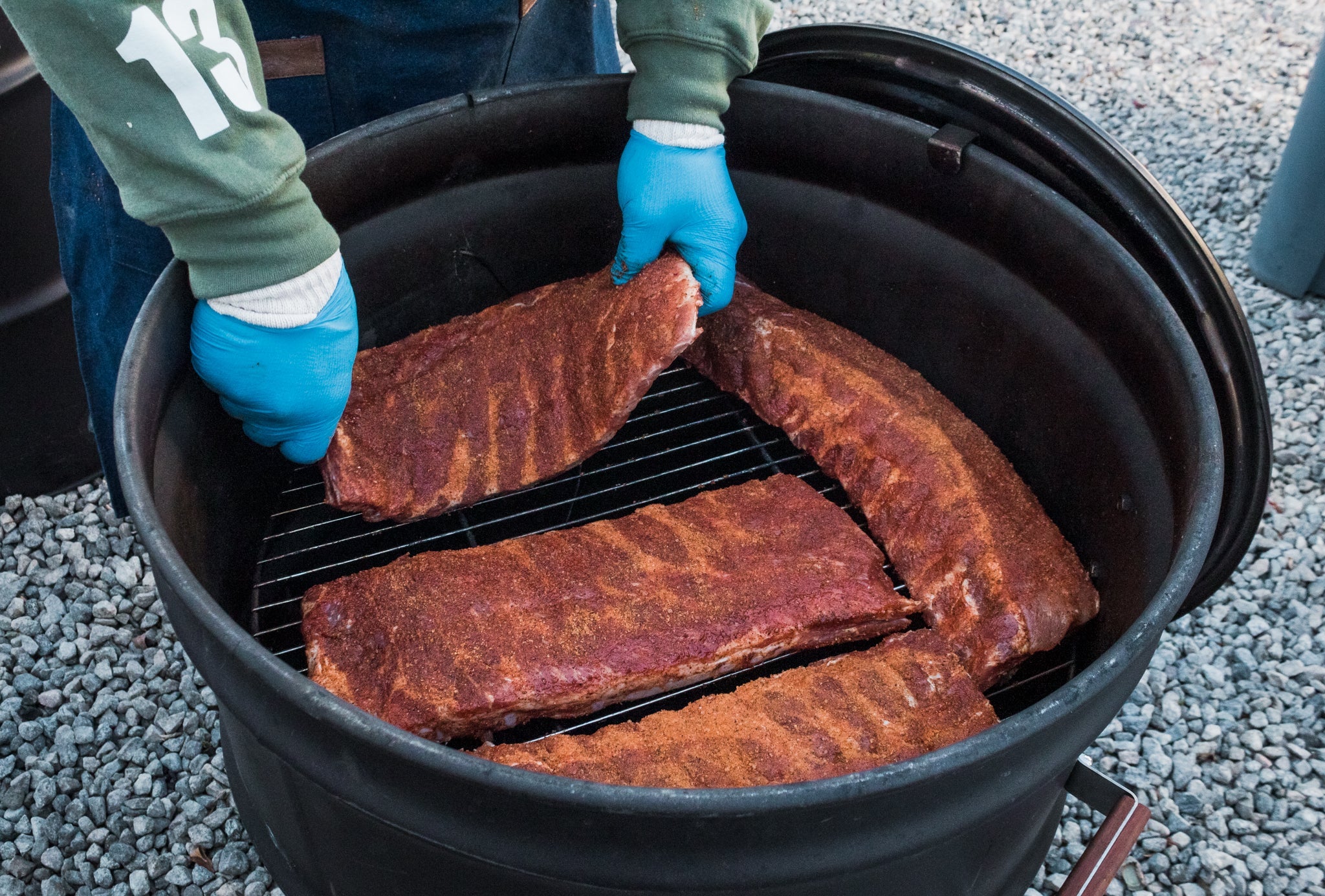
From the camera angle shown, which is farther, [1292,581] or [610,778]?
[1292,581]

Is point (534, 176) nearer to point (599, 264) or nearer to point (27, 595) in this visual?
point (599, 264)

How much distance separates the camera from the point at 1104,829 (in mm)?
1979

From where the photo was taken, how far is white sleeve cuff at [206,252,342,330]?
205 cm

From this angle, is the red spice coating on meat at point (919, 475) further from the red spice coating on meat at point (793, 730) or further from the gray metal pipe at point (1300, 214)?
the gray metal pipe at point (1300, 214)

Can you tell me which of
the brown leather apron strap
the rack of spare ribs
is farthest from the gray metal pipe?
the brown leather apron strap

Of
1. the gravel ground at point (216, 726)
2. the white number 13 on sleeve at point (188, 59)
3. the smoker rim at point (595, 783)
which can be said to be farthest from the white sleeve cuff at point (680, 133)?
the gravel ground at point (216, 726)

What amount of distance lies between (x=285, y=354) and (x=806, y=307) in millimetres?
1443

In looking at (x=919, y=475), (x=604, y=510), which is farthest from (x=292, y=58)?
(x=919, y=475)

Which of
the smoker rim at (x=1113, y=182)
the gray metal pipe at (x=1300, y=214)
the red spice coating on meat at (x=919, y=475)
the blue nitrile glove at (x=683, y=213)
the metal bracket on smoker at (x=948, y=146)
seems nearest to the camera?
the smoker rim at (x=1113, y=182)

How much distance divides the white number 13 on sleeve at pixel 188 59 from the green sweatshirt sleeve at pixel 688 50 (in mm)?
964

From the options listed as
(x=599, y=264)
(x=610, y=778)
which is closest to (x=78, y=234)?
(x=599, y=264)

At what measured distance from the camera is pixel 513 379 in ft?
8.63

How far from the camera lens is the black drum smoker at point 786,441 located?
152 centimetres

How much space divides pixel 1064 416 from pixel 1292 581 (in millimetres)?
1557
